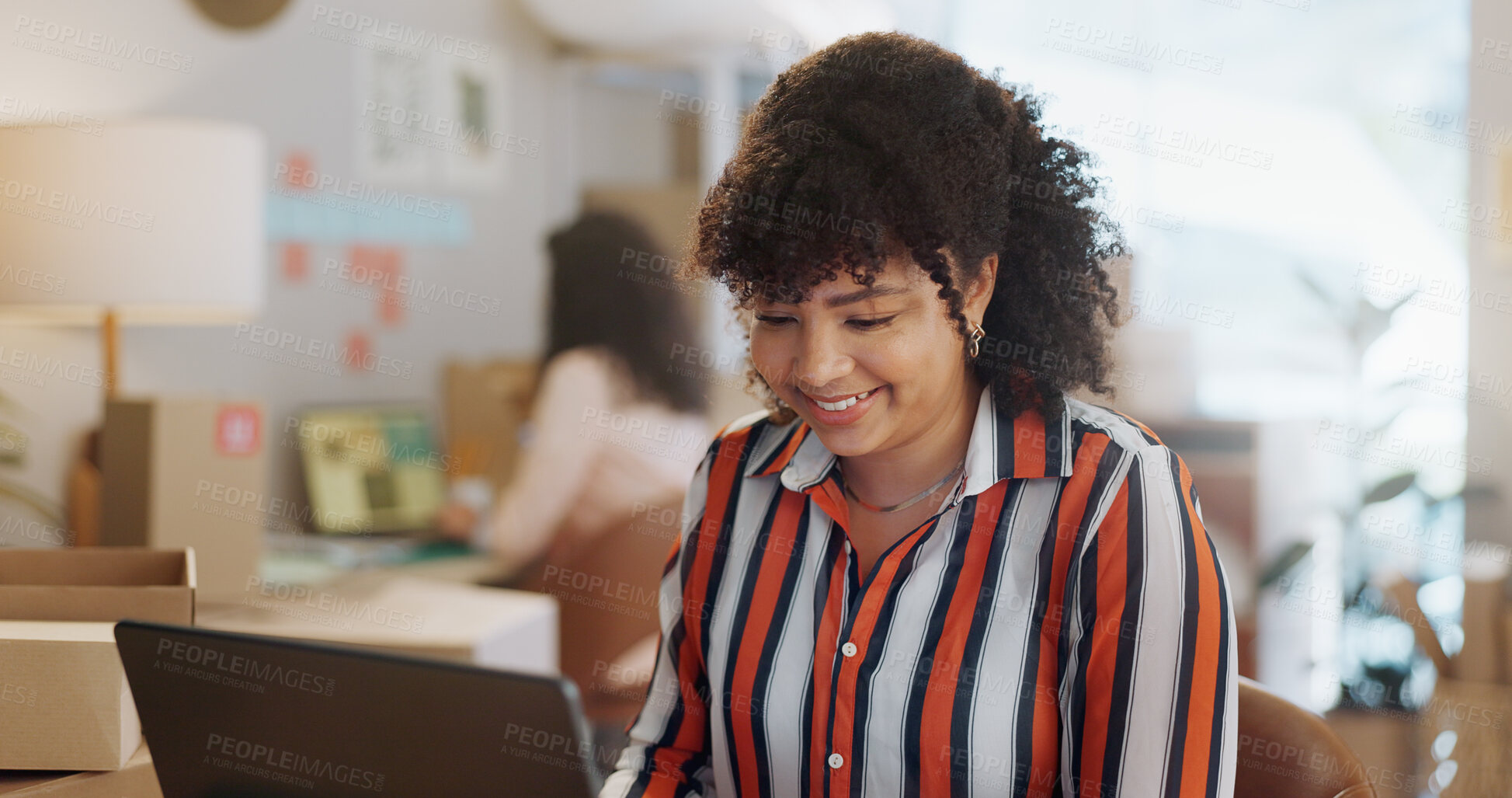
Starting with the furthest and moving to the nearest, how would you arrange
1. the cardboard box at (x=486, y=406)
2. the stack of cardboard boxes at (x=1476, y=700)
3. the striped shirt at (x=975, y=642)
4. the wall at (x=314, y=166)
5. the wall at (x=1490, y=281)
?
the cardboard box at (x=486, y=406), the wall at (x=1490, y=281), the stack of cardboard boxes at (x=1476, y=700), the wall at (x=314, y=166), the striped shirt at (x=975, y=642)

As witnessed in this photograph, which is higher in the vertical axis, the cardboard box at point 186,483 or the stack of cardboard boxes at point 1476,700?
the cardboard box at point 186,483

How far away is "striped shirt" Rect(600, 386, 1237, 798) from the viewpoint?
0.96 meters

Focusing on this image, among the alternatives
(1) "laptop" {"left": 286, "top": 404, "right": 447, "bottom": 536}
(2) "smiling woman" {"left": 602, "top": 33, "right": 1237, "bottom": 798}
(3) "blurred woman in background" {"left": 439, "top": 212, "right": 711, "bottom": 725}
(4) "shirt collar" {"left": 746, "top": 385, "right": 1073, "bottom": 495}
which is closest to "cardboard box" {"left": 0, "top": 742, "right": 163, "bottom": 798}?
(2) "smiling woman" {"left": 602, "top": 33, "right": 1237, "bottom": 798}

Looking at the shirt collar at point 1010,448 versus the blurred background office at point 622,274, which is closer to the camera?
the shirt collar at point 1010,448

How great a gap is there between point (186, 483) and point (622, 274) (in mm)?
1086

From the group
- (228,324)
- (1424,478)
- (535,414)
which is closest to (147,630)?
(535,414)

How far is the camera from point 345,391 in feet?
10.4

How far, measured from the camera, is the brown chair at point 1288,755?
3.20 feet

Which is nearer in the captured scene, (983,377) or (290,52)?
(983,377)

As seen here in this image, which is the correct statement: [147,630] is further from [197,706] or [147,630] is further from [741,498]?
[741,498]

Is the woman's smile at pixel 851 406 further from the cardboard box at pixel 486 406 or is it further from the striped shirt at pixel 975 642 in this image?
the cardboard box at pixel 486 406

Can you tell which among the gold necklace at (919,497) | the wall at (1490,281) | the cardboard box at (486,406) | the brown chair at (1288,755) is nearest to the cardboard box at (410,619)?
the gold necklace at (919,497)

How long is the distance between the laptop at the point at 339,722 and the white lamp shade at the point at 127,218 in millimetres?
1195

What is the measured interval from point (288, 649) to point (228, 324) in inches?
87.6
